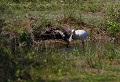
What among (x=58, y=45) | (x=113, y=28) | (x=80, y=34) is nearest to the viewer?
(x=80, y=34)

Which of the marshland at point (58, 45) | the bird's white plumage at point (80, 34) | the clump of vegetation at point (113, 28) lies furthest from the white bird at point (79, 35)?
the clump of vegetation at point (113, 28)

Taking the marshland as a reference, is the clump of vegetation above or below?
below

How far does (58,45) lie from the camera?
653 inches

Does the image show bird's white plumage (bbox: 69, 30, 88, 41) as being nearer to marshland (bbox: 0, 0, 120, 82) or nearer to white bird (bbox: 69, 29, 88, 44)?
white bird (bbox: 69, 29, 88, 44)

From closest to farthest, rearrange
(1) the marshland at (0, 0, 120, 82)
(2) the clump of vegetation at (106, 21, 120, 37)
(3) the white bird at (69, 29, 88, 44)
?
(1) the marshland at (0, 0, 120, 82)
(3) the white bird at (69, 29, 88, 44)
(2) the clump of vegetation at (106, 21, 120, 37)

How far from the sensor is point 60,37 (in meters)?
16.9

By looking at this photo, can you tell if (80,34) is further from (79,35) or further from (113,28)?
(113,28)

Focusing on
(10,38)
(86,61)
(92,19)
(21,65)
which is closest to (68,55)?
(86,61)

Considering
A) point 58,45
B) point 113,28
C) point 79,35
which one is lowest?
point 58,45

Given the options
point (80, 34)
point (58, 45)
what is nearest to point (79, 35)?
point (80, 34)

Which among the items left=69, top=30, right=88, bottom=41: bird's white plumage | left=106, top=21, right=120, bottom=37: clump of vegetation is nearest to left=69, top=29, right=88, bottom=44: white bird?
left=69, top=30, right=88, bottom=41: bird's white plumage

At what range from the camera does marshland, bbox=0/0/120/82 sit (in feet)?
32.4

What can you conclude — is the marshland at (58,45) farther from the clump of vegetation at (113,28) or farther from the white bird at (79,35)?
the white bird at (79,35)

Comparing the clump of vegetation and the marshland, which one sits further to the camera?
the clump of vegetation
